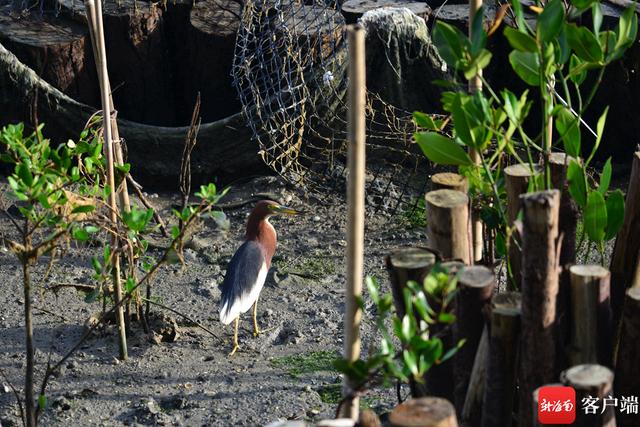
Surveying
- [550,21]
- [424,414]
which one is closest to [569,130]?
[550,21]

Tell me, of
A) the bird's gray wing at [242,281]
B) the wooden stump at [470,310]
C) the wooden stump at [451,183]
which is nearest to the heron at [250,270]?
the bird's gray wing at [242,281]

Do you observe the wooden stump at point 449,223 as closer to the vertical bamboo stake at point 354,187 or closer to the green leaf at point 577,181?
the green leaf at point 577,181

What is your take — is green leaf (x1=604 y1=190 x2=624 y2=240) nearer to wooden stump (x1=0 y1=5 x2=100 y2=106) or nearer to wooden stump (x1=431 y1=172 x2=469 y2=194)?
wooden stump (x1=431 y1=172 x2=469 y2=194)

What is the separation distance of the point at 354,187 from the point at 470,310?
1.97 ft

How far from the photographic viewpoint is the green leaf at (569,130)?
273 cm

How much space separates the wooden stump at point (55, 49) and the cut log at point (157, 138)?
0.53 ft

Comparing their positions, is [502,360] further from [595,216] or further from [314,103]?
[314,103]

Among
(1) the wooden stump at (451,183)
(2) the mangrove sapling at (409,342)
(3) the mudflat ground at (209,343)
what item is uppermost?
(1) the wooden stump at (451,183)

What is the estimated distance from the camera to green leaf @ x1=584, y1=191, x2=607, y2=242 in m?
2.77

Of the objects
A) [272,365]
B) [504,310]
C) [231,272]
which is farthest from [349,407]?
[231,272]

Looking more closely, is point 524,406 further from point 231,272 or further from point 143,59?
point 143,59

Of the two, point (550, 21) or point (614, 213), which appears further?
point (614, 213)

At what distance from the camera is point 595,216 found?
2.79 metres

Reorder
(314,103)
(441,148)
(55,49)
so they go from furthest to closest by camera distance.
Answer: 1. (55,49)
2. (314,103)
3. (441,148)
